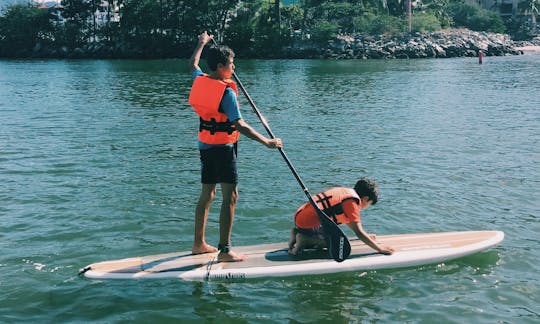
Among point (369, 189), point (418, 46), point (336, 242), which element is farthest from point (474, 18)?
point (336, 242)

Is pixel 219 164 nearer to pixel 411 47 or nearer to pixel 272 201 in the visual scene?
pixel 272 201

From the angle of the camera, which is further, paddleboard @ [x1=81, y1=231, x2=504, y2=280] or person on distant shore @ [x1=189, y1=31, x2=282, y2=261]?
paddleboard @ [x1=81, y1=231, x2=504, y2=280]

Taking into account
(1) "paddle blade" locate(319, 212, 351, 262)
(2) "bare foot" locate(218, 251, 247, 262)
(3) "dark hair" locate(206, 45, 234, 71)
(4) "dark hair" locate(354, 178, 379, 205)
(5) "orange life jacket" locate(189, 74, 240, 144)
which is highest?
(3) "dark hair" locate(206, 45, 234, 71)

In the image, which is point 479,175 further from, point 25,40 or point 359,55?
point 25,40

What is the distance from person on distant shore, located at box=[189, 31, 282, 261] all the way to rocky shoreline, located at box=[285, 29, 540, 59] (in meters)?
61.4

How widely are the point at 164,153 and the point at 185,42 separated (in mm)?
71383

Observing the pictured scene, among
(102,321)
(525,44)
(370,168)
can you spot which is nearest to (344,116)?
(370,168)

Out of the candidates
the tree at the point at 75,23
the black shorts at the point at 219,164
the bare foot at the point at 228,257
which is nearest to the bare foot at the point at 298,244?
the bare foot at the point at 228,257

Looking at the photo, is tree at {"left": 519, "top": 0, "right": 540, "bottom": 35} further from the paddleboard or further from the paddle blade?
the paddle blade

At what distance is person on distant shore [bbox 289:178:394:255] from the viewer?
7426 millimetres

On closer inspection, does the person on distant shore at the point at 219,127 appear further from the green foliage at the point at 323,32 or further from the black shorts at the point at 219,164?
the green foliage at the point at 323,32

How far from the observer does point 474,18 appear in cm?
8662

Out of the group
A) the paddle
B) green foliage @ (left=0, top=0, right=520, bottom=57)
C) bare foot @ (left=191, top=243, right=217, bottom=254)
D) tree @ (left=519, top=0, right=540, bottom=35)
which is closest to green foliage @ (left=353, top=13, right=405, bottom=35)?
green foliage @ (left=0, top=0, right=520, bottom=57)

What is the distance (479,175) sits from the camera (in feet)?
43.8
